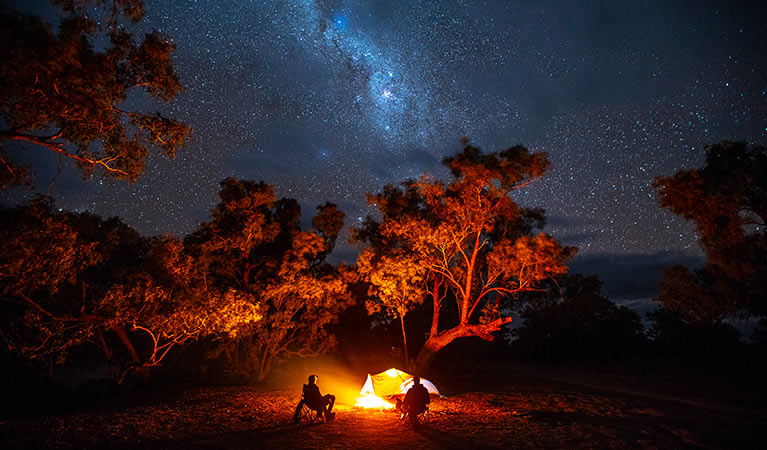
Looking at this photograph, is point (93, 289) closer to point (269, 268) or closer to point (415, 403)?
point (269, 268)

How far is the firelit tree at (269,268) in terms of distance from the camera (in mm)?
20875

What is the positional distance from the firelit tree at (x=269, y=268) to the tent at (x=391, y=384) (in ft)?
17.7

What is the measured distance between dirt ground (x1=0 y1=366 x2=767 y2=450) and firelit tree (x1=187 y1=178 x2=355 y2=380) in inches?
180

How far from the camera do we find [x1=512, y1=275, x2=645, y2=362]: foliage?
43750 mm

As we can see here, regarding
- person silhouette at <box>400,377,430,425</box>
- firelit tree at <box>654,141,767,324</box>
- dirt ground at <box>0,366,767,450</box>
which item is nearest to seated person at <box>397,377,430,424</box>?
person silhouette at <box>400,377,430,425</box>

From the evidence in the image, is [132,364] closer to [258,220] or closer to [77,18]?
[258,220]

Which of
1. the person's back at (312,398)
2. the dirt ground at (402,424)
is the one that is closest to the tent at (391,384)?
the dirt ground at (402,424)

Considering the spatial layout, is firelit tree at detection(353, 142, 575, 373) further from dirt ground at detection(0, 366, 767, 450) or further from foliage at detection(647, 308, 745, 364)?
foliage at detection(647, 308, 745, 364)

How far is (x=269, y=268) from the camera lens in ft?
75.3

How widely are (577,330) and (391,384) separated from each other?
111 feet

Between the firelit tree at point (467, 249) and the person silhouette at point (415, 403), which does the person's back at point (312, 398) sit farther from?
the firelit tree at point (467, 249)

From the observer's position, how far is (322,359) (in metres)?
29.8

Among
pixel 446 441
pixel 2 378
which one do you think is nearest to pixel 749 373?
pixel 446 441

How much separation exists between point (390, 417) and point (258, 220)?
38.1 ft
